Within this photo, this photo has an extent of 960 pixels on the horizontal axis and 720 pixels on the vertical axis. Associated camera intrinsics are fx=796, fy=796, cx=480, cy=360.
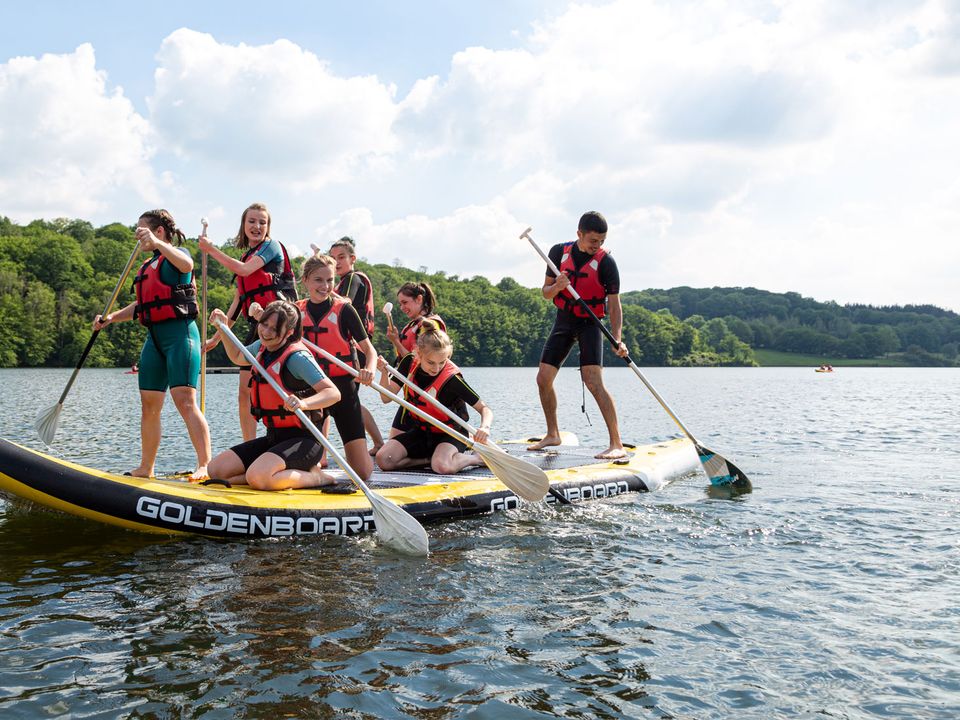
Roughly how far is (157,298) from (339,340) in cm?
160

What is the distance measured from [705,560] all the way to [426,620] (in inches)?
99.9

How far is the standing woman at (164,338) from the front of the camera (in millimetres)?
6371

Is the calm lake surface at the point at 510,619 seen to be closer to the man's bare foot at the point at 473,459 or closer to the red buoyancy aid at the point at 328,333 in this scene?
the man's bare foot at the point at 473,459

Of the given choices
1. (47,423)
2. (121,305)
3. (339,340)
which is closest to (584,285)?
(339,340)

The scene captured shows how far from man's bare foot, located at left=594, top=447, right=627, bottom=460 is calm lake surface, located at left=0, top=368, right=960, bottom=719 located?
3.35 feet

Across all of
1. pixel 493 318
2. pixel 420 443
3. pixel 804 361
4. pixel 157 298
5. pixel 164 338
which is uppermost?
pixel 493 318

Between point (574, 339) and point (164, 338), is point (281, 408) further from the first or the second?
point (574, 339)

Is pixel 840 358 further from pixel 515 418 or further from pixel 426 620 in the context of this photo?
pixel 426 620

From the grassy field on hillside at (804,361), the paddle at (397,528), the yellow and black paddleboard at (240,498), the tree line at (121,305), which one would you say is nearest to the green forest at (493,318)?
the tree line at (121,305)

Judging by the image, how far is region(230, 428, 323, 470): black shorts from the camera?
6531 millimetres

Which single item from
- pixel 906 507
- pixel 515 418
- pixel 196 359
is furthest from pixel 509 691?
→ pixel 515 418

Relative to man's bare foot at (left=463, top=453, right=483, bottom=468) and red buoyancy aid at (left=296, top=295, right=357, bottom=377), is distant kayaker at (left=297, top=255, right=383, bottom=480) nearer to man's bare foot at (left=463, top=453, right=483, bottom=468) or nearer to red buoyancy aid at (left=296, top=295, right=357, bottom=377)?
red buoyancy aid at (left=296, top=295, right=357, bottom=377)

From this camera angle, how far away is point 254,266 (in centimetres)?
710

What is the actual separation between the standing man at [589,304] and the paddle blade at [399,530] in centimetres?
324
